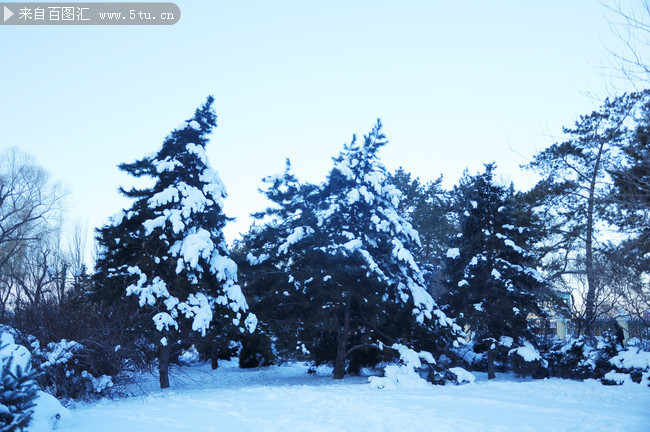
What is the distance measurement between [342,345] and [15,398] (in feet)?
40.0

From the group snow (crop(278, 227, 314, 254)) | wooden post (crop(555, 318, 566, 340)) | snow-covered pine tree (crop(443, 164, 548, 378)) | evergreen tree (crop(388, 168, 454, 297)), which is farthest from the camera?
wooden post (crop(555, 318, 566, 340))

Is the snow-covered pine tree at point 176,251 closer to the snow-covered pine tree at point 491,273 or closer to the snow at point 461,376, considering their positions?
the snow at point 461,376

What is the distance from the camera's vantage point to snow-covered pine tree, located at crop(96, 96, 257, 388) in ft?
45.3

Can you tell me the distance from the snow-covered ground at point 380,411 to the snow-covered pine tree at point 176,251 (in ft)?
9.95

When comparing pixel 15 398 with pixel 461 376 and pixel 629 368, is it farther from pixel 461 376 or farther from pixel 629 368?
pixel 629 368

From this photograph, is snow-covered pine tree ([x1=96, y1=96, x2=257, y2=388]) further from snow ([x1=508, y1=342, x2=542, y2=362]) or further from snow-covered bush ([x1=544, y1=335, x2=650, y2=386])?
snow-covered bush ([x1=544, y1=335, x2=650, y2=386])

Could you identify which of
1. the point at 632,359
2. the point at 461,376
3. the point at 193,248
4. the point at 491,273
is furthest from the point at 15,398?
the point at 632,359

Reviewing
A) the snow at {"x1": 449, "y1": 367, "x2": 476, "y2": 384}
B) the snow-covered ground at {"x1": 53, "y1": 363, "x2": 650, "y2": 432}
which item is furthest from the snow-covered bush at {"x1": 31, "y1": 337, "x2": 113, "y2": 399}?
the snow at {"x1": 449, "y1": 367, "x2": 476, "y2": 384}

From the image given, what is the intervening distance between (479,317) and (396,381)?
4713 mm

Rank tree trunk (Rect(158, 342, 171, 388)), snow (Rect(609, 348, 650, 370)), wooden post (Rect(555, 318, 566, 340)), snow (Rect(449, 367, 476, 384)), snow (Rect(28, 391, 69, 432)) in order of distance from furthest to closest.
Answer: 1. wooden post (Rect(555, 318, 566, 340))
2. snow (Rect(449, 367, 476, 384))
3. tree trunk (Rect(158, 342, 171, 388))
4. snow (Rect(609, 348, 650, 370))
5. snow (Rect(28, 391, 69, 432))

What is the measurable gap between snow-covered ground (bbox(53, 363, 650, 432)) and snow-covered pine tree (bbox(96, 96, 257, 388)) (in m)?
3.03

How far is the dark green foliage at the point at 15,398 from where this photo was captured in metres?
5.11

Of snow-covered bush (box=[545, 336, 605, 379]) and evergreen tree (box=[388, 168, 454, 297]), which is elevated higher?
evergreen tree (box=[388, 168, 454, 297])

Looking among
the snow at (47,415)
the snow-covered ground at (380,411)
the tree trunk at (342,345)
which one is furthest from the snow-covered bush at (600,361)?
the snow at (47,415)
